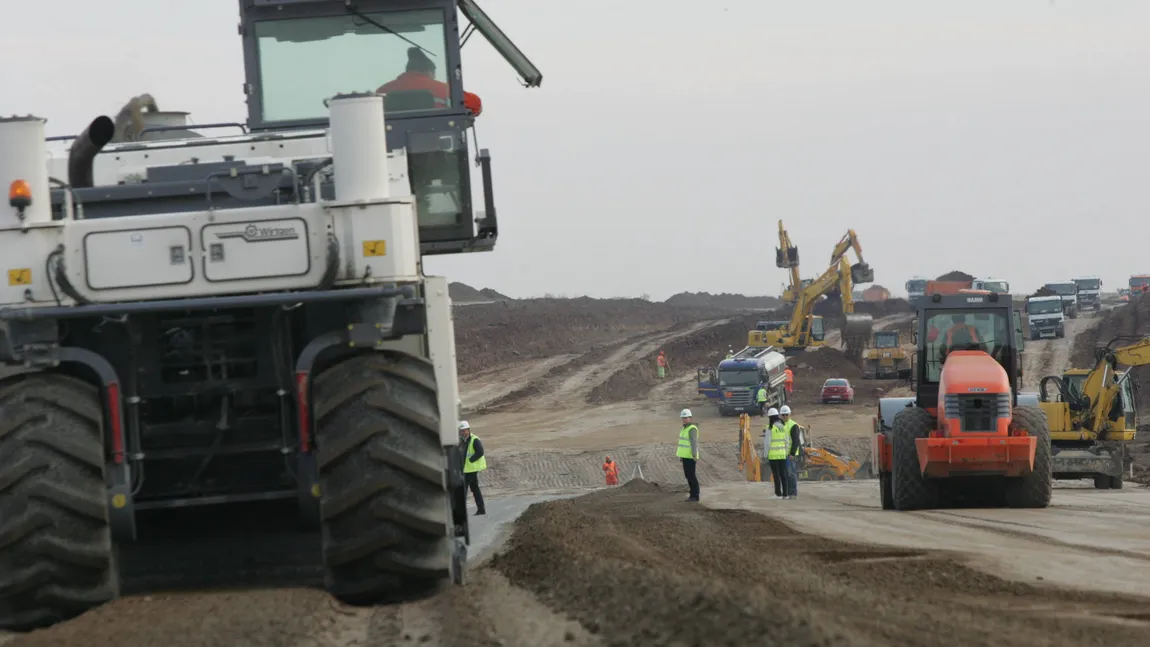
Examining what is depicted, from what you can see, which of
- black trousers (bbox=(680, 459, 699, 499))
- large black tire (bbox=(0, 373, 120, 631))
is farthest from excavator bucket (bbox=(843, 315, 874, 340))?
large black tire (bbox=(0, 373, 120, 631))

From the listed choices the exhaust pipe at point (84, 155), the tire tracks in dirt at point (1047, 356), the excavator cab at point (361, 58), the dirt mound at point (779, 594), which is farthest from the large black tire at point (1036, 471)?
the tire tracks in dirt at point (1047, 356)

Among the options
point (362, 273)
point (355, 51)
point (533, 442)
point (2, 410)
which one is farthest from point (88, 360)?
point (533, 442)

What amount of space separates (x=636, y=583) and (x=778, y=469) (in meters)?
16.0

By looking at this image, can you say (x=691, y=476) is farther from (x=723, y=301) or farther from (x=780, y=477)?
(x=723, y=301)

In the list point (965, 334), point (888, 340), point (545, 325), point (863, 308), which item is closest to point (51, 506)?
point (965, 334)

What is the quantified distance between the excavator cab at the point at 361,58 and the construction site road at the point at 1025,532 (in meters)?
5.19

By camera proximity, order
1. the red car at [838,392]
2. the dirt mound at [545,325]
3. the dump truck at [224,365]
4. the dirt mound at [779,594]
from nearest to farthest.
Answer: the dirt mound at [779,594] → the dump truck at [224,365] → the red car at [838,392] → the dirt mound at [545,325]

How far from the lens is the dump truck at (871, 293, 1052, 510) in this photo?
17266 millimetres

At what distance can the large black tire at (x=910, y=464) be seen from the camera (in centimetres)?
1788

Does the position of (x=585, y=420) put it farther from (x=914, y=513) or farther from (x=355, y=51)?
(x=355, y=51)

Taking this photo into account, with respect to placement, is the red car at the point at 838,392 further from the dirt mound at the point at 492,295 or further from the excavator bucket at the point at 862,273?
the dirt mound at the point at 492,295

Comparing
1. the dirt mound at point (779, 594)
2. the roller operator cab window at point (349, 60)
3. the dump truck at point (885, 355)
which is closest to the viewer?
the dirt mound at point (779, 594)

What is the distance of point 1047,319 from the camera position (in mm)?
70250

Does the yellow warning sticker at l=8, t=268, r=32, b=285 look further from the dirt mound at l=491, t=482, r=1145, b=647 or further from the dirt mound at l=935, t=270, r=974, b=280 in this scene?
the dirt mound at l=935, t=270, r=974, b=280
